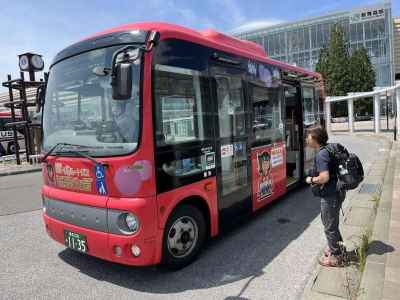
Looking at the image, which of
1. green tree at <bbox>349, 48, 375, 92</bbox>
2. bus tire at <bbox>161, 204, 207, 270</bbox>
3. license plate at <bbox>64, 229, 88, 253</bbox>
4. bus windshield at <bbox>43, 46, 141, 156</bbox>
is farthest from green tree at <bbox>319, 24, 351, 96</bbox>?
license plate at <bbox>64, 229, 88, 253</bbox>

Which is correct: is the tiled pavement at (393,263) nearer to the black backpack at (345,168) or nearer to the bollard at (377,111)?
the black backpack at (345,168)

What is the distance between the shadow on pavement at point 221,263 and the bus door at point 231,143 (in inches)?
15.7

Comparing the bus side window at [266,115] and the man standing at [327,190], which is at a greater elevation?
the bus side window at [266,115]

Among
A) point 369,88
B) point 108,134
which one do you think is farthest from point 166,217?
point 369,88

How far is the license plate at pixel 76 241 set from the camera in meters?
3.70

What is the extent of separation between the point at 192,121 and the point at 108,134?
1.04 m

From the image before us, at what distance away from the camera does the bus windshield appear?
339cm

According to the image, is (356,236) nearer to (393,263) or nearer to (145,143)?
(393,263)

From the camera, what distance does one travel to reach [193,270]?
3980 millimetres

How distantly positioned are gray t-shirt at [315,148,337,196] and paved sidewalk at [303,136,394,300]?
33.9 inches

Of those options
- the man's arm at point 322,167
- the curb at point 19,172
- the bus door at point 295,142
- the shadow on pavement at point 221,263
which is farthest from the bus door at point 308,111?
the curb at point 19,172

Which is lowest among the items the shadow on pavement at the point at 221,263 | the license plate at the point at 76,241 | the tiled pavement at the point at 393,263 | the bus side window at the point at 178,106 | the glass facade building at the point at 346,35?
the shadow on pavement at the point at 221,263

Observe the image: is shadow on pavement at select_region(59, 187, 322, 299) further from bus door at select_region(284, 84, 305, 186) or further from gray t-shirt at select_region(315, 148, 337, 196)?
bus door at select_region(284, 84, 305, 186)

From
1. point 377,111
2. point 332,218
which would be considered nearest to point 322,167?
point 332,218
